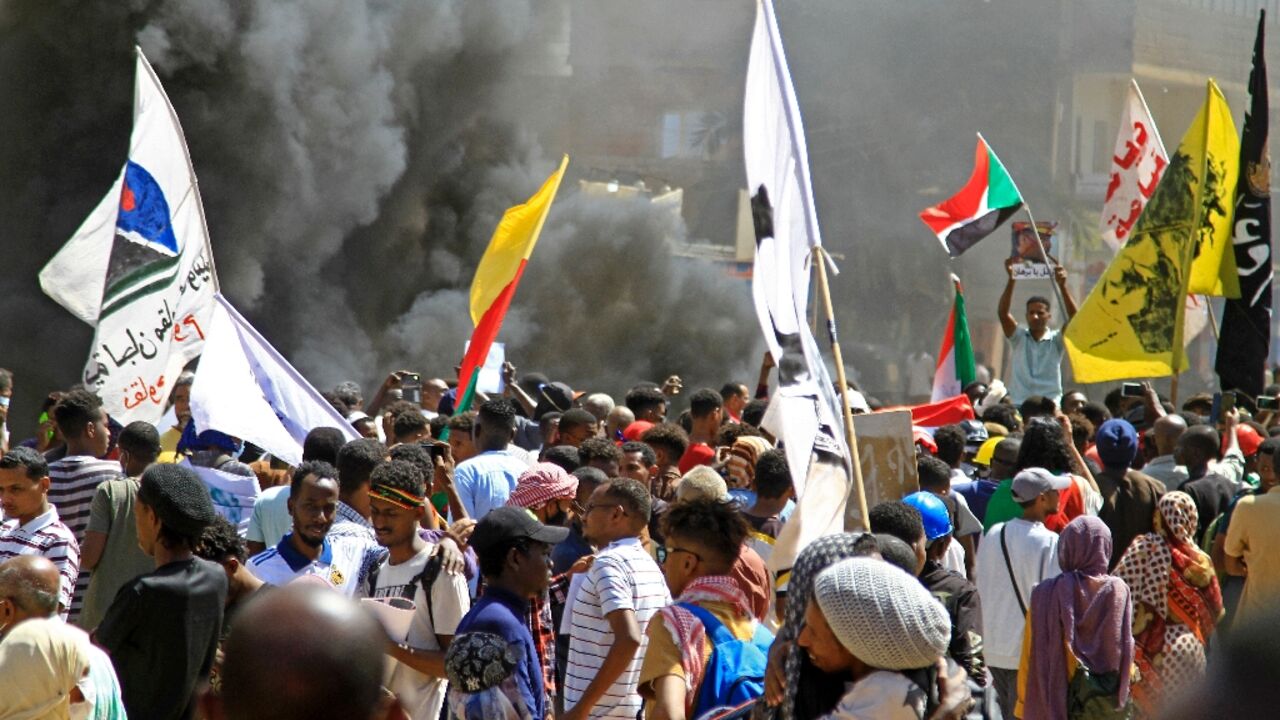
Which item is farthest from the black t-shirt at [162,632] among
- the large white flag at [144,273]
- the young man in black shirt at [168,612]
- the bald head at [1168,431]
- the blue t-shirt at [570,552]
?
the bald head at [1168,431]

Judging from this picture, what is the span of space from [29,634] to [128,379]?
357cm

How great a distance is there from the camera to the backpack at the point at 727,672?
334cm

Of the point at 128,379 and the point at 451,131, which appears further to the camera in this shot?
the point at 451,131

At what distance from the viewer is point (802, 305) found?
430 cm

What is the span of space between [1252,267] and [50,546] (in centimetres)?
684

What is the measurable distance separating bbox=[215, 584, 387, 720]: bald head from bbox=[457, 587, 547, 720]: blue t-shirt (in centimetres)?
206

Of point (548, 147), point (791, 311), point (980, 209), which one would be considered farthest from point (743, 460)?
point (548, 147)

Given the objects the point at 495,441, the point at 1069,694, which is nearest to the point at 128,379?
the point at 495,441

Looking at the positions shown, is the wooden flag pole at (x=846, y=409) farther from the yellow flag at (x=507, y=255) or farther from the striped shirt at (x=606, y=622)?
the yellow flag at (x=507, y=255)

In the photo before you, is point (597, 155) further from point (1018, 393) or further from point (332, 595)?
point (332, 595)

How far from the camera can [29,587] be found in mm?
3529

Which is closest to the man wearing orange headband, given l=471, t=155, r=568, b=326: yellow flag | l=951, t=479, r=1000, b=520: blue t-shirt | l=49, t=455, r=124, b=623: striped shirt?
l=49, t=455, r=124, b=623: striped shirt

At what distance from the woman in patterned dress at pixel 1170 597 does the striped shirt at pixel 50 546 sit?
11.0ft

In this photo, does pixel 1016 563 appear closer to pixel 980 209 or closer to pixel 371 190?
pixel 980 209
